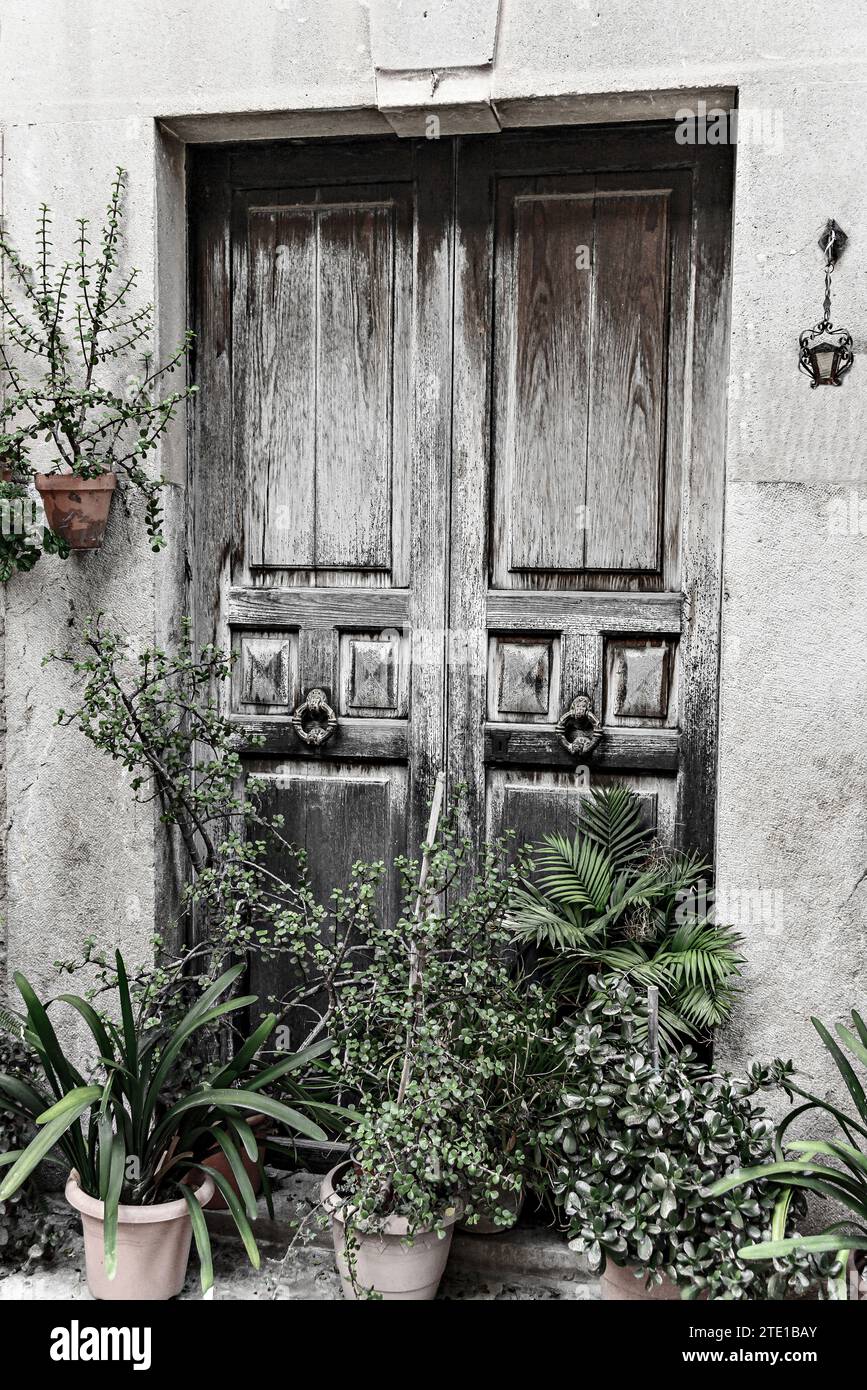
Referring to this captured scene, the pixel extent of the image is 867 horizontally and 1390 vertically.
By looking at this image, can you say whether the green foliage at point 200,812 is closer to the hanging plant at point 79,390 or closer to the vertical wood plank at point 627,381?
the hanging plant at point 79,390

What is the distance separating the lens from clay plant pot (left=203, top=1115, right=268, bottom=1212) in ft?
10.3

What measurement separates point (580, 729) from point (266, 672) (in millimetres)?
982

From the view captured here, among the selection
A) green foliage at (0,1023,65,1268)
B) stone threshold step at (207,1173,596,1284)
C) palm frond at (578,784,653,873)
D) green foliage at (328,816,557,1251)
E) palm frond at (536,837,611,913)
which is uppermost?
palm frond at (578,784,653,873)

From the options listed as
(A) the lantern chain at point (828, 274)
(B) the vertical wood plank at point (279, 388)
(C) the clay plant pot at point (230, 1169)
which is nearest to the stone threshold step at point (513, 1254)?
(C) the clay plant pot at point (230, 1169)

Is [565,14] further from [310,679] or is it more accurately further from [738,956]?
[738,956]

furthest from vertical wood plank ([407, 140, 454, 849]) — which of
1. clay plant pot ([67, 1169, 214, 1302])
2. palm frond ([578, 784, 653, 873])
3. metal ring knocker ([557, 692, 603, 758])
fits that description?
clay plant pot ([67, 1169, 214, 1302])

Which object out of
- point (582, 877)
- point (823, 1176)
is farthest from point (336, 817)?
point (823, 1176)

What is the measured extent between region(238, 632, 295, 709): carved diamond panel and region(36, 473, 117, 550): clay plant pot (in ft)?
1.91

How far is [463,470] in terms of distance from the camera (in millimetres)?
3279

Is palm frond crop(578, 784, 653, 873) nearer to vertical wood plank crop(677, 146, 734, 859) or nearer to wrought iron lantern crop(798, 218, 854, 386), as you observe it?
vertical wood plank crop(677, 146, 734, 859)

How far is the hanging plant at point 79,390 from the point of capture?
10.2 feet

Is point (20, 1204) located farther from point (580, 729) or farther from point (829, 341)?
point (829, 341)

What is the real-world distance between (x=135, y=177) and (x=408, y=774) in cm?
191

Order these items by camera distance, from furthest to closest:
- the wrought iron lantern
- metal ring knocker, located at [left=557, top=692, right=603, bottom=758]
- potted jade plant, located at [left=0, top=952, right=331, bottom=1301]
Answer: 1. metal ring knocker, located at [left=557, top=692, right=603, bottom=758]
2. the wrought iron lantern
3. potted jade plant, located at [left=0, top=952, right=331, bottom=1301]
